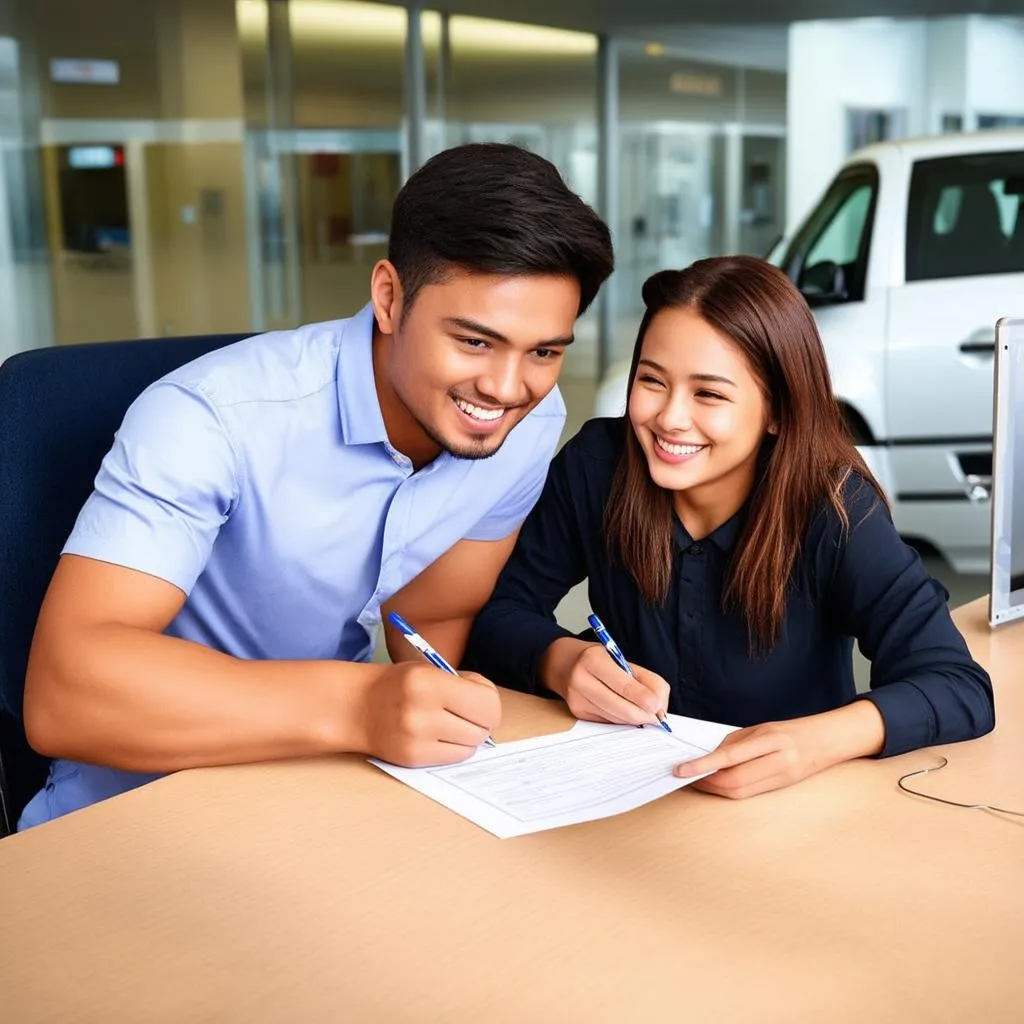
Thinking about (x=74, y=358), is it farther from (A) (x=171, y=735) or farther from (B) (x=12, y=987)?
(B) (x=12, y=987)

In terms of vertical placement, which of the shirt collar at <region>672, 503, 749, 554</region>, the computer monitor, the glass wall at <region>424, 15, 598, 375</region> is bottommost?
the shirt collar at <region>672, 503, 749, 554</region>

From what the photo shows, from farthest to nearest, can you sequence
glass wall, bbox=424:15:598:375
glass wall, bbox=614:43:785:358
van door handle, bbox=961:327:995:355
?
glass wall, bbox=614:43:785:358
glass wall, bbox=424:15:598:375
van door handle, bbox=961:327:995:355

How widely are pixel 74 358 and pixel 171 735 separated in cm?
60

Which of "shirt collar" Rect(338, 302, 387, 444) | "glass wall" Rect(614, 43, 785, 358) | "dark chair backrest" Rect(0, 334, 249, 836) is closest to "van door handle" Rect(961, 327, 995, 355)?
"shirt collar" Rect(338, 302, 387, 444)

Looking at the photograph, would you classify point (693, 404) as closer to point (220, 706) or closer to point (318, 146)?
point (220, 706)

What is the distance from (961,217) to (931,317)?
387mm

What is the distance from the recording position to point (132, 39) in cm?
594

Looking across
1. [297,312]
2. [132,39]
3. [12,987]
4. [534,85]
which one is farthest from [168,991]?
[534,85]

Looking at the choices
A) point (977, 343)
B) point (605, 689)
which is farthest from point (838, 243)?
point (605, 689)

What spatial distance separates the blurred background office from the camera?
5793mm

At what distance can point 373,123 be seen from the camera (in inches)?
286

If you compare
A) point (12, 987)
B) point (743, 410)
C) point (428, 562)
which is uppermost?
point (743, 410)

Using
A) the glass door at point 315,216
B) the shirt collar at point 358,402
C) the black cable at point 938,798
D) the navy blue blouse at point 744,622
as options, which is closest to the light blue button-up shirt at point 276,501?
the shirt collar at point 358,402

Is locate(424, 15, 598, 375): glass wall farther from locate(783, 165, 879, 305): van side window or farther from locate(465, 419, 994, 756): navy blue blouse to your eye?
locate(465, 419, 994, 756): navy blue blouse
